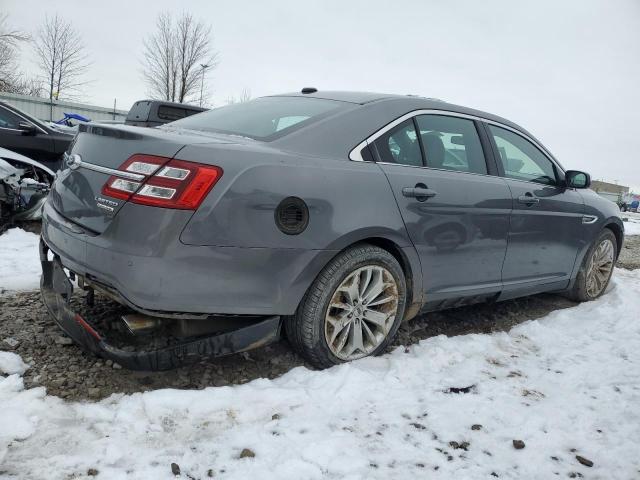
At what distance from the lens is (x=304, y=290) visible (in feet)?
8.16

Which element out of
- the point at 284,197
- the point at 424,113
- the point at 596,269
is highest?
the point at 424,113

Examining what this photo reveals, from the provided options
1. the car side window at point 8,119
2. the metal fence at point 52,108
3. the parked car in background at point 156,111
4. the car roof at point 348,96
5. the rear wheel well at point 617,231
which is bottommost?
the rear wheel well at point 617,231

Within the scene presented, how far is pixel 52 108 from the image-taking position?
28781mm

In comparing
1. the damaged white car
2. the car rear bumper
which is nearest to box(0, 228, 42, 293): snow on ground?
the damaged white car

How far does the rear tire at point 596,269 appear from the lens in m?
4.51

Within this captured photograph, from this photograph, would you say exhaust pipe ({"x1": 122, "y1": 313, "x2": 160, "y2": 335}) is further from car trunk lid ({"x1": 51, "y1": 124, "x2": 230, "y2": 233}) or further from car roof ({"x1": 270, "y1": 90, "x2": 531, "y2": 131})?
car roof ({"x1": 270, "y1": 90, "x2": 531, "y2": 131})

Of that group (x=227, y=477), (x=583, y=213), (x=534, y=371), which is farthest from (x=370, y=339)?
(x=583, y=213)

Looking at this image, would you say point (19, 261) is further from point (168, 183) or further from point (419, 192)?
point (419, 192)

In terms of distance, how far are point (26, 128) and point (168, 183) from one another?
21.6 feet

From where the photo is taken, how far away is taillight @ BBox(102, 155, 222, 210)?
212 centimetres

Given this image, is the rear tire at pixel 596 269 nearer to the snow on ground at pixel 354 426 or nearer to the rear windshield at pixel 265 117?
the snow on ground at pixel 354 426

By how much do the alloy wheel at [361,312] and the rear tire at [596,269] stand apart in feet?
8.24

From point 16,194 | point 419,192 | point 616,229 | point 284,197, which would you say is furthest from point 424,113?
point 16,194

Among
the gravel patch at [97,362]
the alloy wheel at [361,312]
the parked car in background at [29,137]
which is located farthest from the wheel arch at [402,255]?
the parked car in background at [29,137]
